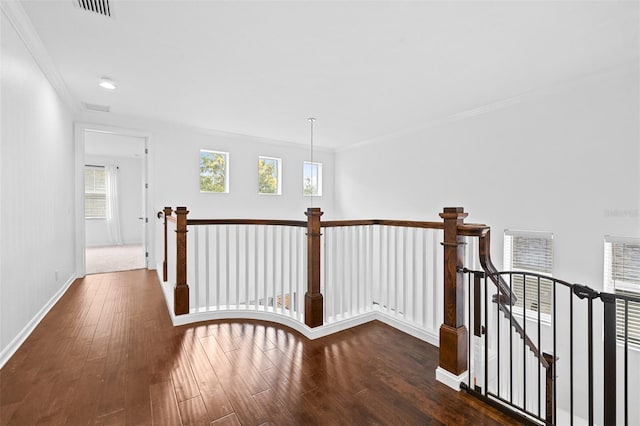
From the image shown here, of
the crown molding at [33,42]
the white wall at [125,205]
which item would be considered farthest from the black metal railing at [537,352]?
the white wall at [125,205]

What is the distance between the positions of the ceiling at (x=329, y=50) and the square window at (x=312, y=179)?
2.77m

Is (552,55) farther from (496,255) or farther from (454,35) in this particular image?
(496,255)

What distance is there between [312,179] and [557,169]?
4.88m

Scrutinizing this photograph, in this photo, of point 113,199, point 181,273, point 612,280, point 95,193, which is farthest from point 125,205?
point 612,280

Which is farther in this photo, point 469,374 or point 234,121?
point 234,121

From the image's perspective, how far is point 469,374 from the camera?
6.67ft

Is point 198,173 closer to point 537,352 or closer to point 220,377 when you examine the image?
point 220,377

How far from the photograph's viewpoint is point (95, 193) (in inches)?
338

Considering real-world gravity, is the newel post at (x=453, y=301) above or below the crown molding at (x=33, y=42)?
below

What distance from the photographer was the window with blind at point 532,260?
3783mm

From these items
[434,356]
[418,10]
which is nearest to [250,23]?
[418,10]

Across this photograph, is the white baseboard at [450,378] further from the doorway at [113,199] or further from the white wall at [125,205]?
the white wall at [125,205]

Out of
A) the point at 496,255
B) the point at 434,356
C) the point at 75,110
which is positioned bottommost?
the point at 434,356

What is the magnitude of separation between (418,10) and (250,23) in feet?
4.52
